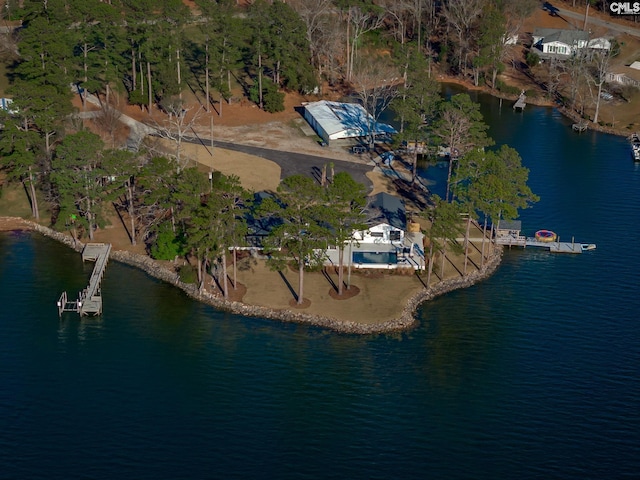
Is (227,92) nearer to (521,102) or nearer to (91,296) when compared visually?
(521,102)

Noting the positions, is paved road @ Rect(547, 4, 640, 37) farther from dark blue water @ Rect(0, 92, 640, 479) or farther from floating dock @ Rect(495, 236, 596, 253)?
dark blue water @ Rect(0, 92, 640, 479)

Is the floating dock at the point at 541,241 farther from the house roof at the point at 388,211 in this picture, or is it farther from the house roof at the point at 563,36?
the house roof at the point at 563,36

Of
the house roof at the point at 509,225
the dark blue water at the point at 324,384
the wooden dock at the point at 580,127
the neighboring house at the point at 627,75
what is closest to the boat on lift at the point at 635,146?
the wooden dock at the point at 580,127

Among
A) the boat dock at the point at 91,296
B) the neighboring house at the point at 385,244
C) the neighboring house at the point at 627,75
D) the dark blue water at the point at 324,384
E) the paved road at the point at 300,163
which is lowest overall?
the dark blue water at the point at 324,384

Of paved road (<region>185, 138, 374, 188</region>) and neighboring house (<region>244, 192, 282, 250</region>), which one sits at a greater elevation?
paved road (<region>185, 138, 374, 188</region>)

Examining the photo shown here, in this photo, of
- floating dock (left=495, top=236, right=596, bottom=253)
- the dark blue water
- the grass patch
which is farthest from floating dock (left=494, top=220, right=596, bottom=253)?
the grass patch

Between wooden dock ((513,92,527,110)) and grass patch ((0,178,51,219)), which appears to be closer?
grass patch ((0,178,51,219))
